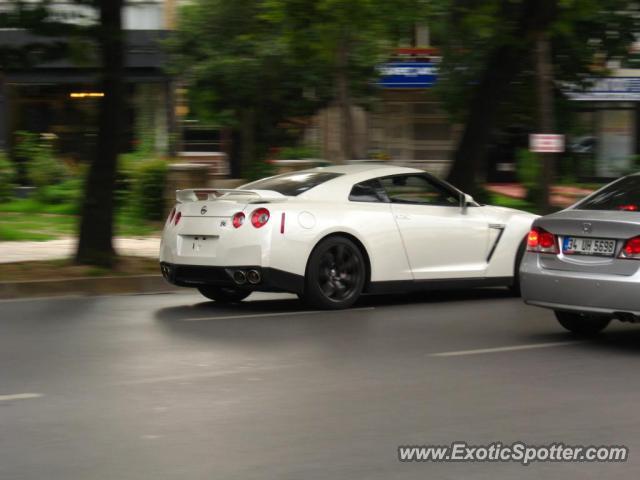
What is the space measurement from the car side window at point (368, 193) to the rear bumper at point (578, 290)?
2.75 metres

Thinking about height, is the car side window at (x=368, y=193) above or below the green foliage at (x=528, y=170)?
above

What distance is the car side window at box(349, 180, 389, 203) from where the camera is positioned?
Result: 12242mm

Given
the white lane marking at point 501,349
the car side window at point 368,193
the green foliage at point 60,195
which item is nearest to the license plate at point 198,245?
the car side window at point 368,193

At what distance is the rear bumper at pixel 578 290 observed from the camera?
891cm

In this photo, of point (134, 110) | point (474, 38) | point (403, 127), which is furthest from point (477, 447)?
point (403, 127)

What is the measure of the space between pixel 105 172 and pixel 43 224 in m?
6.25

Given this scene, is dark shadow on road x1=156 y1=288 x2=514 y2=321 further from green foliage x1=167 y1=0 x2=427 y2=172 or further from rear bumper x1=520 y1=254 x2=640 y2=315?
green foliage x1=167 y1=0 x2=427 y2=172

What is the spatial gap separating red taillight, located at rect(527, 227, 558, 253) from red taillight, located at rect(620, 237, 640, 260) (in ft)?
2.28

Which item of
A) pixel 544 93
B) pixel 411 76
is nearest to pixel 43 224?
pixel 544 93

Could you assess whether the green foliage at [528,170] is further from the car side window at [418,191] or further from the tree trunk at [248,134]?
the car side window at [418,191]

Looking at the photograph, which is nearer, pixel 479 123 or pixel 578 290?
pixel 578 290

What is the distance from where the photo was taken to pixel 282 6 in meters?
16.3

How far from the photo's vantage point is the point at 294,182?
12344mm

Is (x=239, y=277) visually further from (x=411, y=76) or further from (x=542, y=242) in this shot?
(x=411, y=76)
